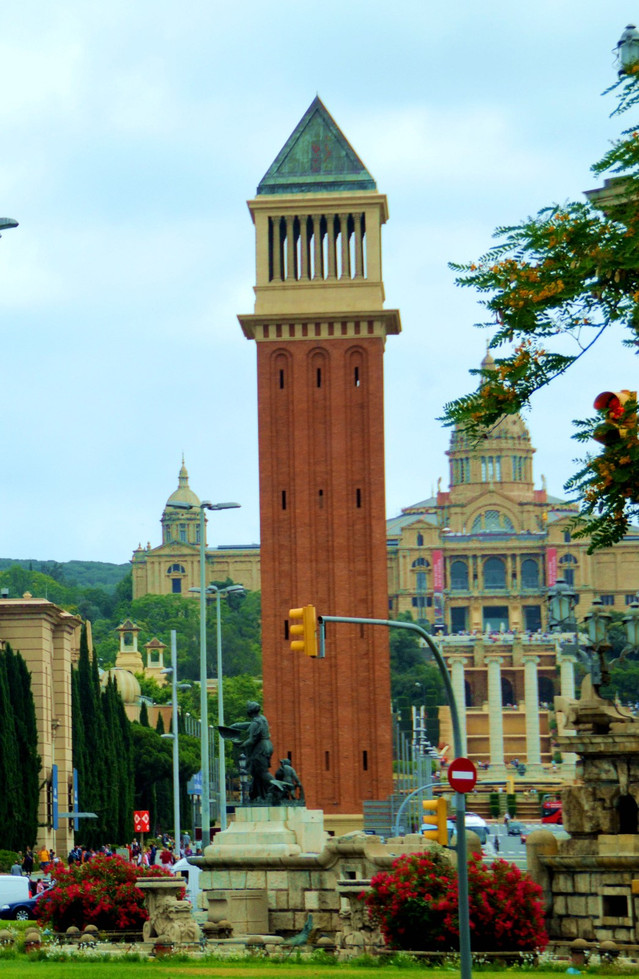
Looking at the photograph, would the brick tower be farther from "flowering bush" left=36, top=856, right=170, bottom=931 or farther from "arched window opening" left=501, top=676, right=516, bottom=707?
"arched window opening" left=501, top=676, right=516, bottom=707

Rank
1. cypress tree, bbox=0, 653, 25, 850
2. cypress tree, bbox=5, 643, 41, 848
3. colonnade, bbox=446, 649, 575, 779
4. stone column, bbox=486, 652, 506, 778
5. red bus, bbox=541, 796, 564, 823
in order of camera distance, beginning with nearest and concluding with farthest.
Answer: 1. cypress tree, bbox=0, 653, 25, 850
2. cypress tree, bbox=5, 643, 41, 848
3. red bus, bbox=541, 796, 564, 823
4. colonnade, bbox=446, 649, 575, 779
5. stone column, bbox=486, 652, 506, 778

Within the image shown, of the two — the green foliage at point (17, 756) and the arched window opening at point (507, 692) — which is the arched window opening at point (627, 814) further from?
the arched window opening at point (507, 692)

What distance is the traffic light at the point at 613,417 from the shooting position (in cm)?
1361

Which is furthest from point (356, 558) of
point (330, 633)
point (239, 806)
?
point (239, 806)

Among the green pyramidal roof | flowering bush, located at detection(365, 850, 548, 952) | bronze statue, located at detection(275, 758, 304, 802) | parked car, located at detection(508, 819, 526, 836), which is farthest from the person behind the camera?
parked car, located at detection(508, 819, 526, 836)

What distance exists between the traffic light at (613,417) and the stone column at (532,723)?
12653 centimetres

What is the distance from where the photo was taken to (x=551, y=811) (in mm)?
100812

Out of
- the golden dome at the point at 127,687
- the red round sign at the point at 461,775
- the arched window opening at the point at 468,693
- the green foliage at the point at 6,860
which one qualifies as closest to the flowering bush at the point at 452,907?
the red round sign at the point at 461,775

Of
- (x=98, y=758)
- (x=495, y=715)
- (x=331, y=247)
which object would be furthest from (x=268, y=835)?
(x=495, y=715)

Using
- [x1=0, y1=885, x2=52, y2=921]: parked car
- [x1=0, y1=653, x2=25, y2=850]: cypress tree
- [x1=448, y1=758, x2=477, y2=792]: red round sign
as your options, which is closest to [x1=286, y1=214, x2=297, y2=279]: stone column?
[x1=0, y1=653, x2=25, y2=850]: cypress tree

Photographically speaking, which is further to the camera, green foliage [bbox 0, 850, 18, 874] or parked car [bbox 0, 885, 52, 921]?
green foliage [bbox 0, 850, 18, 874]

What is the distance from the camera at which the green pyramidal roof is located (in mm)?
81500

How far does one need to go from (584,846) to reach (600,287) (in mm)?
15996

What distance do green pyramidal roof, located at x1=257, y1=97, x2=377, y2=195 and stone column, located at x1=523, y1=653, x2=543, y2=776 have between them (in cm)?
6680
